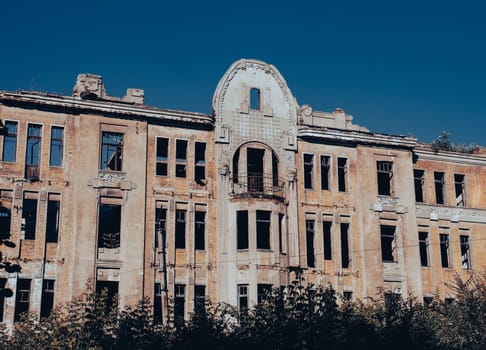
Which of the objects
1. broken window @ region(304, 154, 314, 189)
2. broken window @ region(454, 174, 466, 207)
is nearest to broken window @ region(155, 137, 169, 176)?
broken window @ region(304, 154, 314, 189)

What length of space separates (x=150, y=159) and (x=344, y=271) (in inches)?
419

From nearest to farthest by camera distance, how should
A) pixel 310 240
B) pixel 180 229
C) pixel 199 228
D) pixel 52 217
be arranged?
pixel 52 217
pixel 180 229
pixel 199 228
pixel 310 240

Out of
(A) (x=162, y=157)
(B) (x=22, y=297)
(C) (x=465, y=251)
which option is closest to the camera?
(B) (x=22, y=297)

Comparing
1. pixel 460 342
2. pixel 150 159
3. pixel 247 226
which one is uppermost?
pixel 150 159

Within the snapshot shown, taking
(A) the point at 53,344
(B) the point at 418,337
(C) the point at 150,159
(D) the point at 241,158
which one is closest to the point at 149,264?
(C) the point at 150,159

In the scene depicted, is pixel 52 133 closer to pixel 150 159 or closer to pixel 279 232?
pixel 150 159

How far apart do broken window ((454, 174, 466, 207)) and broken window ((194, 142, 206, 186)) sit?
47.3ft

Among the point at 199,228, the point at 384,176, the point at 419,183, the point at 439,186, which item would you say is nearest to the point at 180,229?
the point at 199,228

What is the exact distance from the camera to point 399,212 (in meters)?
34.2

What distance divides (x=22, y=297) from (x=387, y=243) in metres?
17.8

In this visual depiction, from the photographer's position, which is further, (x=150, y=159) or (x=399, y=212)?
(x=399, y=212)

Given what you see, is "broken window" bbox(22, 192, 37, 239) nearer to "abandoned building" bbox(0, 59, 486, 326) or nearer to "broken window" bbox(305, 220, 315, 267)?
"abandoned building" bbox(0, 59, 486, 326)

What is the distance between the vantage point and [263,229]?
1244 inches

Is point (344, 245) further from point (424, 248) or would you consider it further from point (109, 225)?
point (109, 225)
